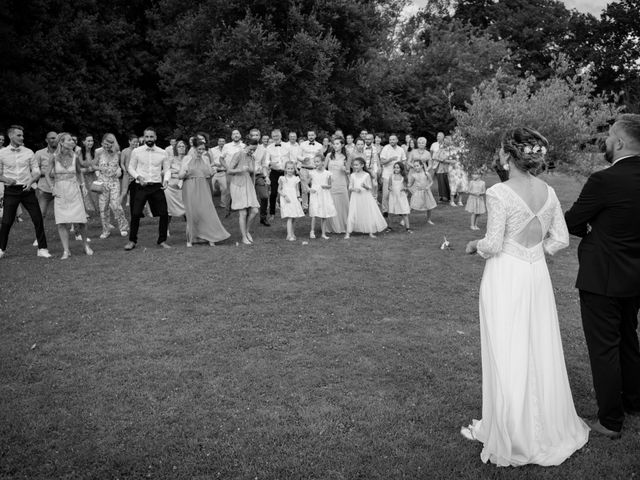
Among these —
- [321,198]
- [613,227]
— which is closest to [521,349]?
[613,227]

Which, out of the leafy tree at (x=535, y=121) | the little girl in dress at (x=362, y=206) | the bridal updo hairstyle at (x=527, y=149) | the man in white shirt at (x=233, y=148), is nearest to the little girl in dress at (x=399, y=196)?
the little girl in dress at (x=362, y=206)

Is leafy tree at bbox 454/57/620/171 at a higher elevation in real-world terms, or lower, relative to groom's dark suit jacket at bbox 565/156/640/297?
higher

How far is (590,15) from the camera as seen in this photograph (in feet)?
180

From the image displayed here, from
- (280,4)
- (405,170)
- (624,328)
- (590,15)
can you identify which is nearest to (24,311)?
(624,328)

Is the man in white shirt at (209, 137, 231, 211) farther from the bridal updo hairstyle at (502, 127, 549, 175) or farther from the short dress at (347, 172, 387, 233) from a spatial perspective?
the bridal updo hairstyle at (502, 127, 549, 175)

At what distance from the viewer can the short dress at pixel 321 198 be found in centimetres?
1281

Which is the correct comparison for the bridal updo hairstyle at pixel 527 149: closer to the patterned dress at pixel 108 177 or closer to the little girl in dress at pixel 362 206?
the little girl in dress at pixel 362 206

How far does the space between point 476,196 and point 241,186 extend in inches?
226

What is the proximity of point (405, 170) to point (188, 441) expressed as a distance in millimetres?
11033

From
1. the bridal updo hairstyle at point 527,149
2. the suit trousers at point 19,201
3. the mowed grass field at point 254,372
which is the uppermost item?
the bridal updo hairstyle at point 527,149

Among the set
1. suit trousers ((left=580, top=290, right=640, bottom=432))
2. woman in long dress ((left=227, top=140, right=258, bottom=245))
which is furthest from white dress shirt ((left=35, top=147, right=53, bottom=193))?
suit trousers ((left=580, top=290, right=640, bottom=432))

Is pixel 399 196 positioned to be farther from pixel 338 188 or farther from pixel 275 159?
pixel 275 159

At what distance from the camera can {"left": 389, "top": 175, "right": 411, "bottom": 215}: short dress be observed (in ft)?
45.5

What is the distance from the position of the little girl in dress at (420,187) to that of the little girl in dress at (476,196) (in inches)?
47.9
